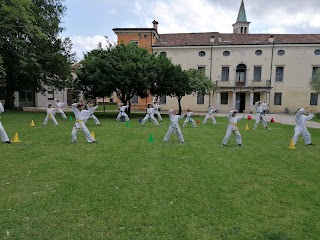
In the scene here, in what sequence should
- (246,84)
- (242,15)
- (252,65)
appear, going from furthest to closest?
(242,15) → (246,84) → (252,65)

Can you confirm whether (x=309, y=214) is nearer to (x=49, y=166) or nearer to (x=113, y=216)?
(x=113, y=216)

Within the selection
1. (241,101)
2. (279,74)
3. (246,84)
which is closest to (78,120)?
(246,84)

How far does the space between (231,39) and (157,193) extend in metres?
36.2

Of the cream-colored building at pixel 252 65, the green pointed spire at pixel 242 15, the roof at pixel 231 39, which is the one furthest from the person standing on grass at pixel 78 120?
the green pointed spire at pixel 242 15

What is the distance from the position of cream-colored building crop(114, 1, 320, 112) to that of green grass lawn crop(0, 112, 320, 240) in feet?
94.6

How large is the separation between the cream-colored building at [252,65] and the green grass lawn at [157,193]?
28.8 meters

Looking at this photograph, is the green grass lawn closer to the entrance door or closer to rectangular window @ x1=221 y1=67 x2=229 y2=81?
the entrance door

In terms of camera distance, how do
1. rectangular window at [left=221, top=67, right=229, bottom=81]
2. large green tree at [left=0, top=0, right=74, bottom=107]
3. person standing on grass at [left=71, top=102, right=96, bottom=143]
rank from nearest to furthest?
person standing on grass at [left=71, top=102, right=96, bottom=143] < large green tree at [left=0, top=0, right=74, bottom=107] < rectangular window at [left=221, top=67, right=229, bottom=81]

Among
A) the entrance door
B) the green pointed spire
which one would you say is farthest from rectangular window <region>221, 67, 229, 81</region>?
the green pointed spire

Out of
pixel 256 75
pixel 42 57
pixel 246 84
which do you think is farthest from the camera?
pixel 256 75

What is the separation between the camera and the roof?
36875 mm

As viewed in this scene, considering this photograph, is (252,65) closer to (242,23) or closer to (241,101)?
(241,101)

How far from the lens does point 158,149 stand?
10289mm

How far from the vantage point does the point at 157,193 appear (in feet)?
19.3
